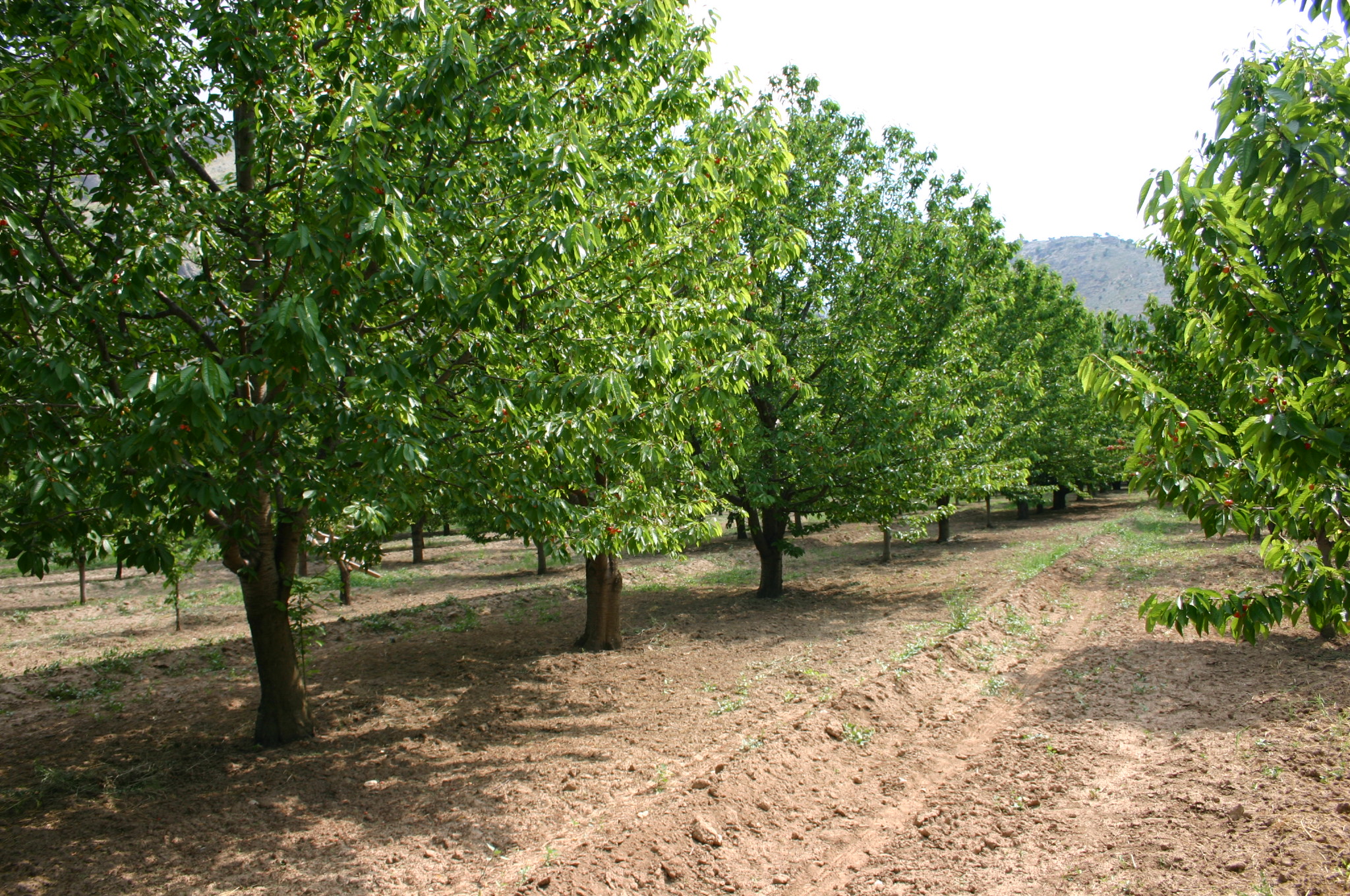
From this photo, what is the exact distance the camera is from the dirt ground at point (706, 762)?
4527 millimetres

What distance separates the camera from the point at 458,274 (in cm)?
550

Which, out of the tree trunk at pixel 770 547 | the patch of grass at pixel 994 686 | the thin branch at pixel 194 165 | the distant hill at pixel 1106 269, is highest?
the distant hill at pixel 1106 269

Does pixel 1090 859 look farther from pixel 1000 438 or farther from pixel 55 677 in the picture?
pixel 1000 438

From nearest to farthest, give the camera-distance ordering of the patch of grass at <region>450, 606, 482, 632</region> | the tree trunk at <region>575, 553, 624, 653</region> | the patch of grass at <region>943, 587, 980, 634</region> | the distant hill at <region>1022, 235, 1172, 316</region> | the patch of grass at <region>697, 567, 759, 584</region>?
the tree trunk at <region>575, 553, 624, 653</region>
the patch of grass at <region>943, 587, 980, 634</region>
the patch of grass at <region>450, 606, 482, 632</region>
the patch of grass at <region>697, 567, 759, 584</region>
the distant hill at <region>1022, 235, 1172, 316</region>

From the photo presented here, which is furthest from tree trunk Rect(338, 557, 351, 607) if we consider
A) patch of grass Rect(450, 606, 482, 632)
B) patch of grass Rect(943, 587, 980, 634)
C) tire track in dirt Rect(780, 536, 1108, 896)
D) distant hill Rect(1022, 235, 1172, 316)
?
distant hill Rect(1022, 235, 1172, 316)

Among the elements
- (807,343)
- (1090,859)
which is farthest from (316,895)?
(807,343)

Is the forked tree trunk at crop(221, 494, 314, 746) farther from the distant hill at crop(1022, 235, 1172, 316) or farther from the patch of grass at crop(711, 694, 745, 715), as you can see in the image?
the distant hill at crop(1022, 235, 1172, 316)

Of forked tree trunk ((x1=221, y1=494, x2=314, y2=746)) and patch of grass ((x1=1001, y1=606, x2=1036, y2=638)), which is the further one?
patch of grass ((x1=1001, y1=606, x2=1036, y2=638))

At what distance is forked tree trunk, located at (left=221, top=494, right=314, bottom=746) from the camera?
6176 millimetres

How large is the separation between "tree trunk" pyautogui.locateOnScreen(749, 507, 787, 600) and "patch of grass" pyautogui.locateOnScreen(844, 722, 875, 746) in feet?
24.5

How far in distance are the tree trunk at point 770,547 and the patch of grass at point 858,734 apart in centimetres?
746

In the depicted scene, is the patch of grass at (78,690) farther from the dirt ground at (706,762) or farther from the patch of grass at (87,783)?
the patch of grass at (87,783)

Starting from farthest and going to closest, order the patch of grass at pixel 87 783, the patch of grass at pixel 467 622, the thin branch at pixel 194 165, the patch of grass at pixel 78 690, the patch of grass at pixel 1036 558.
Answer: the patch of grass at pixel 1036 558, the patch of grass at pixel 467 622, the patch of grass at pixel 78 690, the patch of grass at pixel 87 783, the thin branch at pixel 194 165

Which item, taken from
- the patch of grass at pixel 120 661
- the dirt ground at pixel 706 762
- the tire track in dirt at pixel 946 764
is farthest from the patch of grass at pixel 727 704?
the patch of grass at pixel 120 661
